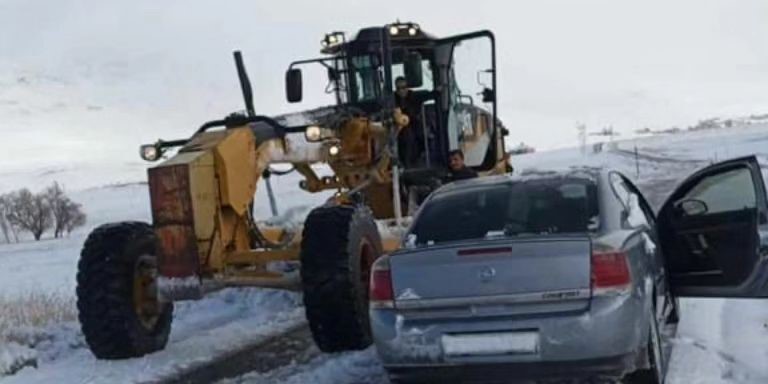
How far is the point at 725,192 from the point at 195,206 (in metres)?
4.15

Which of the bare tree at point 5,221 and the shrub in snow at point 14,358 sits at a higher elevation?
the shrub in snow at point 14,358

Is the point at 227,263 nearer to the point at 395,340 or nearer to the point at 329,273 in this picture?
the point at 329,273

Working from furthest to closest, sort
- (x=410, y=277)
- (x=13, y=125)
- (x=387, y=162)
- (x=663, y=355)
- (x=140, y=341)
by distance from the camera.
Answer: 1. (x=13, y=125)
2. (x=387, y=162)
3. (x=140, y=341)
4. (x=663, y=355)
5. (x=410, y=277)

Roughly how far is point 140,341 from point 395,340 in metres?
3.51

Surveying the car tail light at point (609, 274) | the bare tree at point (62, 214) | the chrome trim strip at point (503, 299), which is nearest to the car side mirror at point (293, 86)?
the chrome trim strip at point (503, 299)

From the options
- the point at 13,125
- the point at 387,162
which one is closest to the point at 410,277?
the point at 387,162

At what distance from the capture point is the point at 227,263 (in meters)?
8.48

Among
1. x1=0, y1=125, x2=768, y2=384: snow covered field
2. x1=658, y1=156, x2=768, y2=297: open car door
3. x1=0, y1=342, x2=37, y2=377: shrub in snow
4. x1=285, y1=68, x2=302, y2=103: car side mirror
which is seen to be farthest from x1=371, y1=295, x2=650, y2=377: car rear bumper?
x1=285, y1=68, x2=302, y2=103: car side mirror

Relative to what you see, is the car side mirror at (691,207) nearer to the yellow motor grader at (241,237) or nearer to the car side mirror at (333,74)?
the yellow motor grader at (241,237)

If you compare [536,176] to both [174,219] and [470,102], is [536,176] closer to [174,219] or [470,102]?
[174,219]

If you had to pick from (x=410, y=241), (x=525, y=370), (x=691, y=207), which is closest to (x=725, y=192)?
(x=691, y=207)

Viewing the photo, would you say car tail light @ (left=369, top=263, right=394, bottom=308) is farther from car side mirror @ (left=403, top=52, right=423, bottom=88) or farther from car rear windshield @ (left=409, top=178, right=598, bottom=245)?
car side mirror @ (left=403, top=52, right=423, bottom=88)

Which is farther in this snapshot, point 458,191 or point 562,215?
point 458,191

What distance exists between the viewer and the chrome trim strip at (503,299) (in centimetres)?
561
